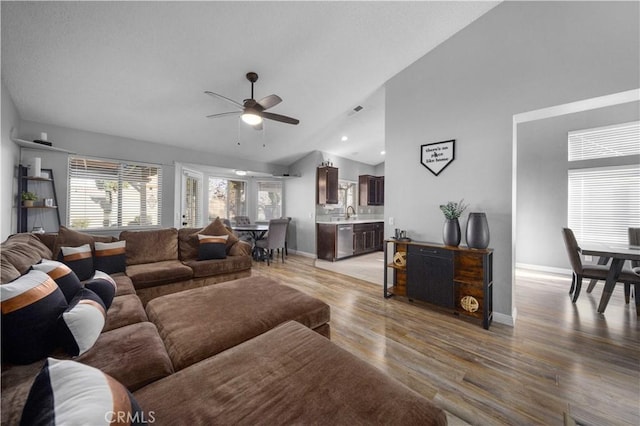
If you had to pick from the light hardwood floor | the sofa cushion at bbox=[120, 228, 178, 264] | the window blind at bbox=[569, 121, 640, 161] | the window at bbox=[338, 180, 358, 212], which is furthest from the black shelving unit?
the window blind at bbox=[569, 121, 640, 161]

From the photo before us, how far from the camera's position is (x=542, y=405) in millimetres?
1518

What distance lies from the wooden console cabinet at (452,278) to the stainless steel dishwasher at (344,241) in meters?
2.49

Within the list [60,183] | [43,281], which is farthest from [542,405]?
[60,183]

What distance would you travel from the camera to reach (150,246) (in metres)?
3.26

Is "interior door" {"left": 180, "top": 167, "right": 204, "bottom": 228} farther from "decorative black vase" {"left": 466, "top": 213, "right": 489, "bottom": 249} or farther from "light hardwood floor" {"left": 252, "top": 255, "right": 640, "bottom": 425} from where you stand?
"decorative black vase" {"left": 466, "top": 213, "right": 489, "bottom": 249}

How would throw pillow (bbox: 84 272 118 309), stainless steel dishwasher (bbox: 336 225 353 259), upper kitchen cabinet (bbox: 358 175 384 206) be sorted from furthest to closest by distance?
upper kitchen cabinet (bbox: 358 175 384 206) → stainless steel dishwasher (bbox: 336 225 353 259) → throw pillow (bbox: 84 272 118 309)

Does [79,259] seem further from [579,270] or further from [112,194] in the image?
[579,270]

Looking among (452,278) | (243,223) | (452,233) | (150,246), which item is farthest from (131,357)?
(243,223)

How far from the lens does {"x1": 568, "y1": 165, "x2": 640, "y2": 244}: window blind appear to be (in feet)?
12.5

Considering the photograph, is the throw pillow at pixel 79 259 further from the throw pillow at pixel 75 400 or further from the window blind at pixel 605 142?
the window blind at pixel 605 142

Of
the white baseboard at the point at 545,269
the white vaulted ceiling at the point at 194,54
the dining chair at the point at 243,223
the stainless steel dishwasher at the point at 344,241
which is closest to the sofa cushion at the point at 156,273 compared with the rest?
the white vaulted ceiling at the point at 194,54

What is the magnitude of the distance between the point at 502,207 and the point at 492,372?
1747 millimetres

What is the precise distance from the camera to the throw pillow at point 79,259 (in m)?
2.42

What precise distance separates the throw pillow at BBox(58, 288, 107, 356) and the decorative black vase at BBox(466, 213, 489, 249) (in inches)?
129
